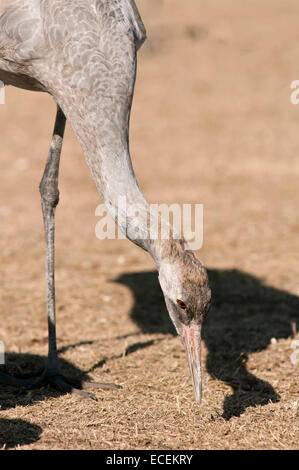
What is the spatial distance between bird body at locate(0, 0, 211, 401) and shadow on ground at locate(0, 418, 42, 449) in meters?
1.10

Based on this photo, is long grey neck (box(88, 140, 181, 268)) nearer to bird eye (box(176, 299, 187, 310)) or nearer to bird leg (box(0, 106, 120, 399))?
bird eye (box(176, 299, 187, 310))

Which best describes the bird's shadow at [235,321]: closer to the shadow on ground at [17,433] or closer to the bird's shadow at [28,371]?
the bird's shadow at [28,371]

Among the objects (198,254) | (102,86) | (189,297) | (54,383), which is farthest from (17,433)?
(198,254)

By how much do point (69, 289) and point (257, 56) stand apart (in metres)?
15.5

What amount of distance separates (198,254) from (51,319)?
173 inches

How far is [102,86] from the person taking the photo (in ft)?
18.0

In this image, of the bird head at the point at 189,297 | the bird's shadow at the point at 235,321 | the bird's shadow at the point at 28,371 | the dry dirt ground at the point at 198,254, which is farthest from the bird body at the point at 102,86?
the bird's shadow at the point at 235,321

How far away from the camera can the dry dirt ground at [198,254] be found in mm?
5434

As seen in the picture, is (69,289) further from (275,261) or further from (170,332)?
(275,261)

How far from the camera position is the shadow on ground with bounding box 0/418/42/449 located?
484 cm

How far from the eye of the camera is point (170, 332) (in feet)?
25.3

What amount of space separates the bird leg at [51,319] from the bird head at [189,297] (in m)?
1.11

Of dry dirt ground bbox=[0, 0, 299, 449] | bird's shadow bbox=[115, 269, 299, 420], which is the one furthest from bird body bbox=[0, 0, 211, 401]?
bird's shadow bbox=[115, 269, 299, 420]
